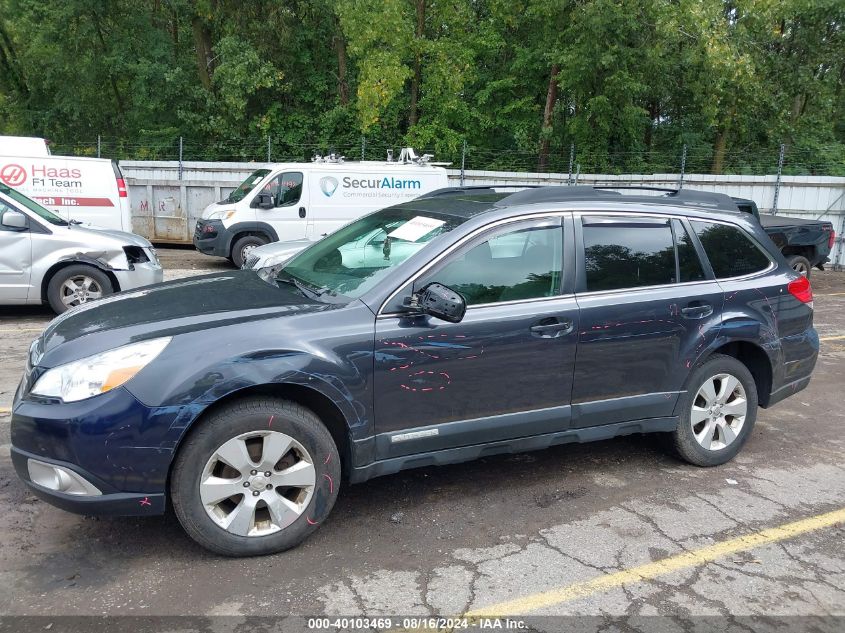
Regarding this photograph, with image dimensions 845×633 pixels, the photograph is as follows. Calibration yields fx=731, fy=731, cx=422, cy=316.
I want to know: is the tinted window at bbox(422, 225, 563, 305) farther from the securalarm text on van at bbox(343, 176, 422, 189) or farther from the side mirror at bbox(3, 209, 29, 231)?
the securalarm text on van at bbox(343, 176, 422, 189)

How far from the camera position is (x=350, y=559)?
3.55m

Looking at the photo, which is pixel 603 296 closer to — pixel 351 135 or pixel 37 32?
pixel 351 135

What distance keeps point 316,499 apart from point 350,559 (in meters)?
0.33

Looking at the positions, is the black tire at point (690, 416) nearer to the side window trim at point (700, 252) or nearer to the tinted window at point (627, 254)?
the side window trim at point (700, 252)

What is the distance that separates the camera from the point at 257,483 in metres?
3.44

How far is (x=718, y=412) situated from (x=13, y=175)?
1121cm

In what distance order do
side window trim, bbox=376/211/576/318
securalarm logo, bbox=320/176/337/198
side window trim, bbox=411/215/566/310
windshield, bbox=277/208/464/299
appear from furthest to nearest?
securalarm logo, bbox=320/176/337/198 → windshield, bbox=277/208/464/299 → side window trim, bbox=411/215/566/310 → side window trim, bbox=376/211/576/318

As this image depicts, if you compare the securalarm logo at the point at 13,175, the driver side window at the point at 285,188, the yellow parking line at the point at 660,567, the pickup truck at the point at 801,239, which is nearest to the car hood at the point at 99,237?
the securalarm logo at the point at 13,175

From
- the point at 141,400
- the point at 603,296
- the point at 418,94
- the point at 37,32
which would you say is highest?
the point at 37,32

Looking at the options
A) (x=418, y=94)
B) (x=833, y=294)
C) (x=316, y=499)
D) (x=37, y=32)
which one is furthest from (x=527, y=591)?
(x=37, y=32)

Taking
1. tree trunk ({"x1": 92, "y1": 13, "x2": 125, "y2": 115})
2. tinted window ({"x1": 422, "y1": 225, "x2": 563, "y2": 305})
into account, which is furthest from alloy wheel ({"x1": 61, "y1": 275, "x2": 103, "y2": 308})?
tree trunk ({"x1": 92, "y1": 13, "x2": 125, "y2": 115})

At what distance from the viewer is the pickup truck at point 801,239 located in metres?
12.4

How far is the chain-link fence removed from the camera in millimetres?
21531

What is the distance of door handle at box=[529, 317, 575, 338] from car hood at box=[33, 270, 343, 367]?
111 cm
